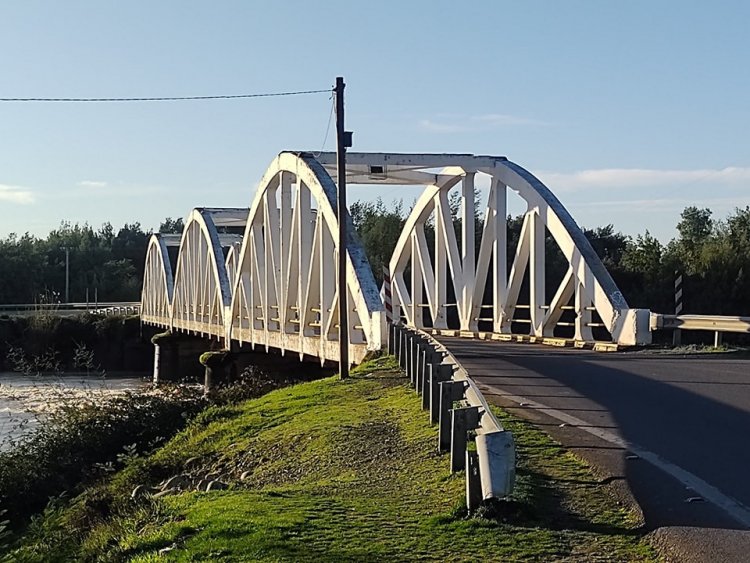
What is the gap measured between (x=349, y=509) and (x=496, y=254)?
2542cm

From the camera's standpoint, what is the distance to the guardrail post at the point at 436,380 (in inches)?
479

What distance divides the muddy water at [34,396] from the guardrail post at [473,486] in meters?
13.9

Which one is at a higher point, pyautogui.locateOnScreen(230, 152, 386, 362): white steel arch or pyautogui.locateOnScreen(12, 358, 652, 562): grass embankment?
pyautogui.locateOnScreen(230, 152, 386, 362): white steel arch

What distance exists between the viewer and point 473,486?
7367 millimetres

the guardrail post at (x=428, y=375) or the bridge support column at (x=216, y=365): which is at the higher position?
the guardrail post at (x=428, y=375)

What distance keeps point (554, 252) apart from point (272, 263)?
1050 inches

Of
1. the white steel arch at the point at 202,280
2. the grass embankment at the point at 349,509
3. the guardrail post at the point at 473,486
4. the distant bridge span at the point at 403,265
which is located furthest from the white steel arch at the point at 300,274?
the guardrail post at the point at 473,486

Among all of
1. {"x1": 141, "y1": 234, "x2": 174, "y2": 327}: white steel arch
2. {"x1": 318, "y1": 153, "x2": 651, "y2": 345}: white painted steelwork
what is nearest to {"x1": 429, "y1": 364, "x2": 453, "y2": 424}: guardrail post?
{"x1": 318, "y1": 153, "x2": 651, "y2": 345}: white painted steelwork

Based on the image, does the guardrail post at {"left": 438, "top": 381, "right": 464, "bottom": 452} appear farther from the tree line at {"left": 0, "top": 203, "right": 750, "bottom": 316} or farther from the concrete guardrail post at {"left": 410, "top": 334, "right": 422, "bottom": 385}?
the tree line at {"left": 0, "top": 203, "right": 750, "bottom": 316}

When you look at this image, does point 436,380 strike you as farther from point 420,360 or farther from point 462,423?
point 462,423

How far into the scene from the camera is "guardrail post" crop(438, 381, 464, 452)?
33.8 feet

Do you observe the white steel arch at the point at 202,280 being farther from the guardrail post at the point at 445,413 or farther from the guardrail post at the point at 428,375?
the guardrail post at the point at 445,413

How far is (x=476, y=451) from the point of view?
7.47 metres

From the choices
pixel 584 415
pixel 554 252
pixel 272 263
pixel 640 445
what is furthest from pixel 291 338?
pixel 554 252
